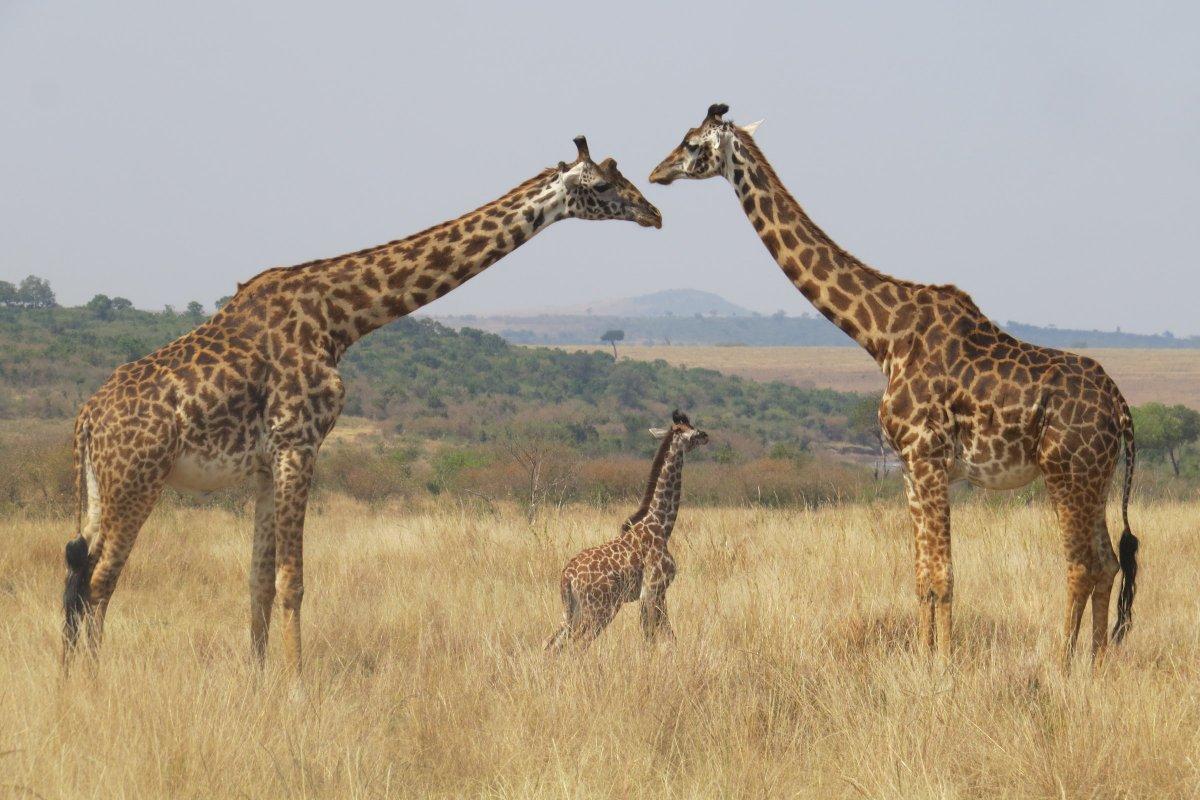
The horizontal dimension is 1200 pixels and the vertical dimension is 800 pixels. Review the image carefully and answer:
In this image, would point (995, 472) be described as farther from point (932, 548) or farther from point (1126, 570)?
point (1126, 570)

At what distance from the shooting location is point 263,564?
23.9ft

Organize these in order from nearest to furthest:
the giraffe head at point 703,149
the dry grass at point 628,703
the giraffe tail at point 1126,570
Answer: the dry grass at point 628,703 < the giraffe tail at point 1126,570 < the giraffe head at point 703,149

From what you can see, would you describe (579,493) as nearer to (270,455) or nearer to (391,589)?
(391,589)

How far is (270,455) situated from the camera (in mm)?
7070

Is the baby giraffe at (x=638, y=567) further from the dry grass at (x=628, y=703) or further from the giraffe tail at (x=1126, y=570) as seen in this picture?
the giraffe tail at (x=1126, y=570)

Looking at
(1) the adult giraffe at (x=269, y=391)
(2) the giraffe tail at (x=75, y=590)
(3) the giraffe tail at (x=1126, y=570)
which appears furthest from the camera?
(3) the giraffe tail at (x=1126, y=570)

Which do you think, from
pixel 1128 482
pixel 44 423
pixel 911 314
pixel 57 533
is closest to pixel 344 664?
pixel 911 314

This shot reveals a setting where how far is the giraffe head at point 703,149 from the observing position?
781 centimetres

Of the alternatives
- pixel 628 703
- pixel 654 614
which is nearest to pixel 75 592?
pixel 628 703

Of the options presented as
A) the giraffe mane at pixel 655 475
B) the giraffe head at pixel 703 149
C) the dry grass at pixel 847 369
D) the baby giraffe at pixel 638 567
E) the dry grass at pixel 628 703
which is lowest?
the dry grass at pixel 847 369

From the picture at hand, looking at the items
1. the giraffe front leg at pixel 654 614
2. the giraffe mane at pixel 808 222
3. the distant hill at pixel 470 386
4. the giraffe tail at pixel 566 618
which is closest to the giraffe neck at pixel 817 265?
the giraffe mane at pixel 808 222

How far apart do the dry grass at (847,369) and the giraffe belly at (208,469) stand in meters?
82.4

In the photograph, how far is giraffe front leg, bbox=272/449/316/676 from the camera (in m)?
6.99

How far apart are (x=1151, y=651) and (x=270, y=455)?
18.3 ft
